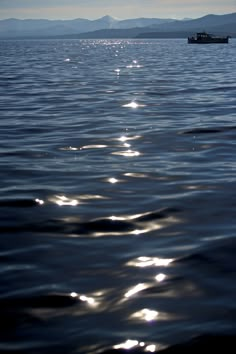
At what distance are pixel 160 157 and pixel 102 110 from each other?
7.92m

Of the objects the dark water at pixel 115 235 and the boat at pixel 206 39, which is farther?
the boat at pixel 206 39

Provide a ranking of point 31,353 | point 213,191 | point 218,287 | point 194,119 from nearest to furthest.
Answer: point 31,353
point 218,287
point 213,191
point 194,119

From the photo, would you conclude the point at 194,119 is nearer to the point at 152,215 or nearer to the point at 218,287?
the point at 152,215

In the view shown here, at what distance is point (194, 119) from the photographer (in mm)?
15703

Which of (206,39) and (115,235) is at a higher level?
(206,39)

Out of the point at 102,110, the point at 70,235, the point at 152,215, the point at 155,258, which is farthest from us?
Result: the point at 102,110

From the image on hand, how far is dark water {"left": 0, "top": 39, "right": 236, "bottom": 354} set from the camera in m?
4.45

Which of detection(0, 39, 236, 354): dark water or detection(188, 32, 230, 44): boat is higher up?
detection(188, 32, 230, 44): boat

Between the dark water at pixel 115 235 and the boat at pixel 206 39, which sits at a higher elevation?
the boat at pixel 206 39

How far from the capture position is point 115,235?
649cm

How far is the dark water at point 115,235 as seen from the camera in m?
4.45

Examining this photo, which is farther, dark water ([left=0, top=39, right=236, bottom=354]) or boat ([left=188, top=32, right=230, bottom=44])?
boat ([left=188, top=32, right=230, bottom=44])

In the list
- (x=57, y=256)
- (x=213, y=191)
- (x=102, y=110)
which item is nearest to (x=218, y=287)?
(x=57, y=256)

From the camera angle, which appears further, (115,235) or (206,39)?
(206,39)
